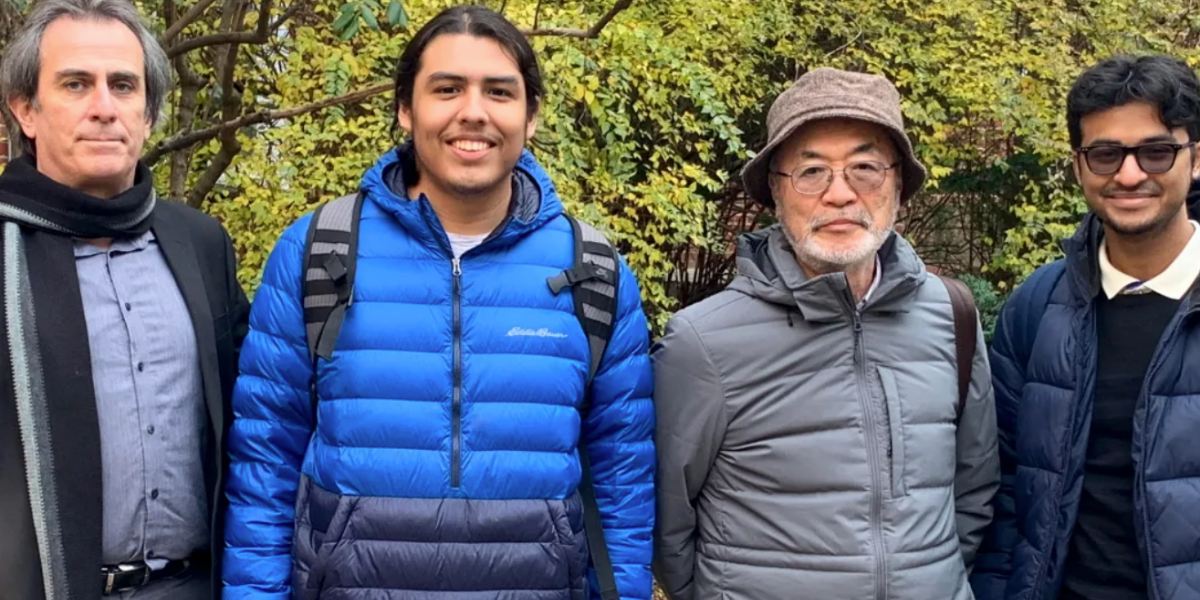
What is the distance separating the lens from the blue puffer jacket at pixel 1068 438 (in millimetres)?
2506

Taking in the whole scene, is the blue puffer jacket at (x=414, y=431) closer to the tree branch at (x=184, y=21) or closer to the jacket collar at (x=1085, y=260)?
the jacket collar at (x=1085, y=260)

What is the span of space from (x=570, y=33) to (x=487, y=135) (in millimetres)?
1929

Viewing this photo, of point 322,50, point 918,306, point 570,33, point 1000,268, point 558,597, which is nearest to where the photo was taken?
point 558,597

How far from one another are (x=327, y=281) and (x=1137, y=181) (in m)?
1.92

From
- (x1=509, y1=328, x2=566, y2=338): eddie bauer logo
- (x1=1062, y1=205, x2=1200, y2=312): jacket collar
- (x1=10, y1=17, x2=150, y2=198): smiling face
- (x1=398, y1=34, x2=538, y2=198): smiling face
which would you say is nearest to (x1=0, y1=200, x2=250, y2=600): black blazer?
(x1=10, y1=17, x2=150, y2=198): smiling face

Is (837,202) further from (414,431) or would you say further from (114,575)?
(114,575)

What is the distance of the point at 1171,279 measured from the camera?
8.86 feet

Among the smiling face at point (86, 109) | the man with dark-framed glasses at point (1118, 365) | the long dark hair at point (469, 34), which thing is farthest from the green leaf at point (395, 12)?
the man with dark-framed glasses at point (1118, 365)

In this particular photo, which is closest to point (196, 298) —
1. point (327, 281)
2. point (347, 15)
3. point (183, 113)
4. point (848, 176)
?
point (327, 281)

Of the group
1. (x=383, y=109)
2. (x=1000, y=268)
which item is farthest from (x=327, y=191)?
(x=1000, y=268)

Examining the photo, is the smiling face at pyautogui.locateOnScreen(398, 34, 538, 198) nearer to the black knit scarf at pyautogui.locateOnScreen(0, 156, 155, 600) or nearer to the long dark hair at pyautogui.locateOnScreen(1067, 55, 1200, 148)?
the black knit scarf at pyautogui.locateOnScreen(0, 156, 155, 600)

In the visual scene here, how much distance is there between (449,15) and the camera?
264 cm

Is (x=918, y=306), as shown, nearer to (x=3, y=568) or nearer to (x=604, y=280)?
(x=604, y=280)

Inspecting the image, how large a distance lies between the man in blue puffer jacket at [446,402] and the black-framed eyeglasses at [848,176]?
0.56 m
